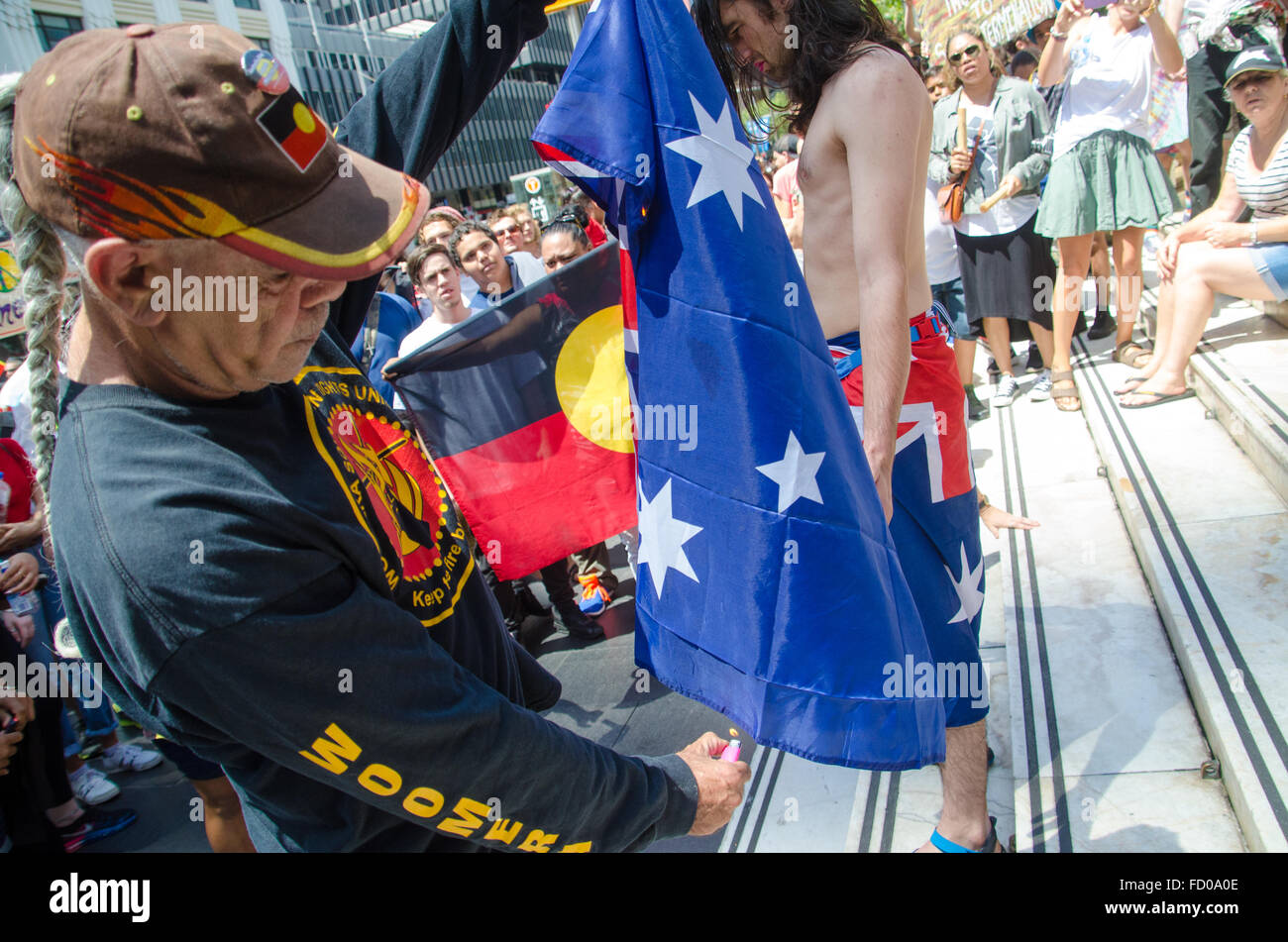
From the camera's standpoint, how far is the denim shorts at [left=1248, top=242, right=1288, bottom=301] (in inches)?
148

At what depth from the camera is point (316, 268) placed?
97 centimetres

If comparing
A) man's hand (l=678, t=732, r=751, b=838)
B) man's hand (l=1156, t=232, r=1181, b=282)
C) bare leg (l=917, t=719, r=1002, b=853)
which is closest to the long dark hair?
man's hand (l=678, t=732, r=751, b=838)

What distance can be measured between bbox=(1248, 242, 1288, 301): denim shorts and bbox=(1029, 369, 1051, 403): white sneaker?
1.44 m

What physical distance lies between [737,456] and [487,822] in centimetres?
79

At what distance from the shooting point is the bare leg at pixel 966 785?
2.12 m

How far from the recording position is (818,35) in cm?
178

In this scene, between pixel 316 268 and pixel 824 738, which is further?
pixel 824 738

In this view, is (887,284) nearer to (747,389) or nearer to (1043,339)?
(747,389)

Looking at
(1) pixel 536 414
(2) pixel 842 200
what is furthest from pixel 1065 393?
(2) pixel 842 200

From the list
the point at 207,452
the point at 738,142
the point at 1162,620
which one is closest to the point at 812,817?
the point at 1162,620

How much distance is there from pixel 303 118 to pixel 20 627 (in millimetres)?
3213

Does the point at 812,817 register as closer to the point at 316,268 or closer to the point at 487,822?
the point at 487,822

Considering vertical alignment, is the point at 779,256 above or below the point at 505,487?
above
